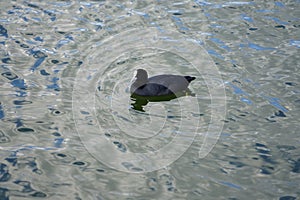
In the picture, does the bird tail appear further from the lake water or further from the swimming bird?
the lake water

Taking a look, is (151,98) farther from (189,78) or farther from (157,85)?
(189,78)

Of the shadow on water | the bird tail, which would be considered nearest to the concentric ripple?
the shadow on water

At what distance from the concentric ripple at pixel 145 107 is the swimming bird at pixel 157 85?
0.26m

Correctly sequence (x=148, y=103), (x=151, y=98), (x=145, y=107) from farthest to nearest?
(x=151, y=98)
(x=148, y=103)
(x=145, y=107)

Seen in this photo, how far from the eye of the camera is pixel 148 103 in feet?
35.5

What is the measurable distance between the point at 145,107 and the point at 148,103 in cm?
26

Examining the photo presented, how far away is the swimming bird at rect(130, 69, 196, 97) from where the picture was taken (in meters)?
10.8

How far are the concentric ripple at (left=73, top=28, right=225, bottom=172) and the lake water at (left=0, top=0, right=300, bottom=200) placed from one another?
28 mm

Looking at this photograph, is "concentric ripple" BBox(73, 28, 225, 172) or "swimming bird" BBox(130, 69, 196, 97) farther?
"swimming bird" BBox(130, 69, 196, 97)

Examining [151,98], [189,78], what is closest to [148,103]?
[151,98]

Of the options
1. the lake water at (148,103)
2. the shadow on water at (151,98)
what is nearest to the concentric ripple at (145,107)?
the lake water at (148,103)

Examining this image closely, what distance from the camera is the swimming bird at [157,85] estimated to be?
1084cm

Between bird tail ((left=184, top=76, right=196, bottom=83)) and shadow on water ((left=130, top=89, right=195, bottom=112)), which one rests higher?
bird tail ((left=184, top=76, right=196, bottom=83))

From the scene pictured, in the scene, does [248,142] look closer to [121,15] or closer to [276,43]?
[276,43]
